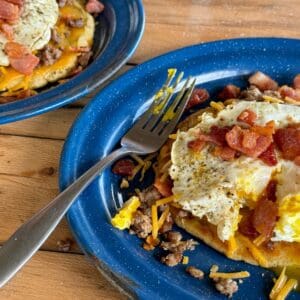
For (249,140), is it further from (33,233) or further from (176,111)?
(33,233)

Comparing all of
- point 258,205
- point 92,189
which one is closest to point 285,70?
point 258,205

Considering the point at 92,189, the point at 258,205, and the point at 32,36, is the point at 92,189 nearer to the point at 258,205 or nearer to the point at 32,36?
the point at 258,205

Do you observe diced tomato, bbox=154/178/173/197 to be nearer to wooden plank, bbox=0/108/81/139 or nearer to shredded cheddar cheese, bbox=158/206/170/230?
shredded cheddar cheese, bbox=158/206/170/230

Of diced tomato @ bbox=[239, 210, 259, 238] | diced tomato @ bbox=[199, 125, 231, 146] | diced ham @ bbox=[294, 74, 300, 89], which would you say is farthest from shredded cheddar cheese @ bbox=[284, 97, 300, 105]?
→ diced tomato @ bbox=[239, 210, 259, 238]

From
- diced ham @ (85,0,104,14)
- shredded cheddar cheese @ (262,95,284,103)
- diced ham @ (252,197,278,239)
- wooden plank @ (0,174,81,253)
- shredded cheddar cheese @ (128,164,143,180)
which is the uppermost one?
diced ham @ (85,0,104,14)

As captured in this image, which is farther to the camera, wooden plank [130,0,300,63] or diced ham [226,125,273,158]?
wooden plank [130,0,300,63]

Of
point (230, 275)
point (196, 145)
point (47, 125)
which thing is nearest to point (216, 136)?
point (196, 145)

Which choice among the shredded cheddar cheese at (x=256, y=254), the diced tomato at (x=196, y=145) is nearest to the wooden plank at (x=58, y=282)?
A: the shredded cheddar cheese at (x=256, y=254)

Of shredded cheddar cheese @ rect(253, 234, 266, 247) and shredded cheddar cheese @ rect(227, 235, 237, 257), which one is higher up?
shredded cheddar cheese @ rect(253, 234, 266, 247)
